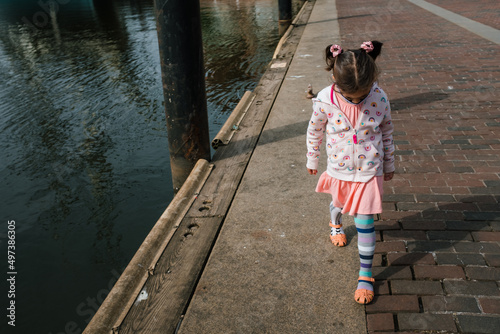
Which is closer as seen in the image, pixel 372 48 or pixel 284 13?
pixel 372 48

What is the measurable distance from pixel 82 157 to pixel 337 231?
385cm

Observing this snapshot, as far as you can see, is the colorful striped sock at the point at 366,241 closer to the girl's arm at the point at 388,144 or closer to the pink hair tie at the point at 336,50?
the girl's arm at the point at 388,144

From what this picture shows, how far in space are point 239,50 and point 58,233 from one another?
844 cm

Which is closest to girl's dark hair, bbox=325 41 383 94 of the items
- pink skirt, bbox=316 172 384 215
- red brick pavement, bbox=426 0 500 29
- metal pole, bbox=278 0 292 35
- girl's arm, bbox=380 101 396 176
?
girl's arm, bbox=380 101 396 176

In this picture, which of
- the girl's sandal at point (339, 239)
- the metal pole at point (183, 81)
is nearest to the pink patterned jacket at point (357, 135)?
the girl's sandal at point (339, 239)

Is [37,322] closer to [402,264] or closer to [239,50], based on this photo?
[402,264]

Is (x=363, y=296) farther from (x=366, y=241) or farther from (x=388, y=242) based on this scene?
(x=388, y=242)

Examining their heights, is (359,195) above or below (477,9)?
above

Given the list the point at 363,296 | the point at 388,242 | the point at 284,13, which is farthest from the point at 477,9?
the point at 363,296

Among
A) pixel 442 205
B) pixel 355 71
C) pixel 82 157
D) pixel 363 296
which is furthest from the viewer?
pixel 82 157

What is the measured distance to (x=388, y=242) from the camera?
303cm

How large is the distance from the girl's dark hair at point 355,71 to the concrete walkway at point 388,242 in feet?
3.61

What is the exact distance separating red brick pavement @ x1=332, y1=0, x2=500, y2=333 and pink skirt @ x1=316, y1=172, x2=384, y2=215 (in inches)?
17.6

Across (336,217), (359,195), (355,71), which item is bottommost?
(336,217)
